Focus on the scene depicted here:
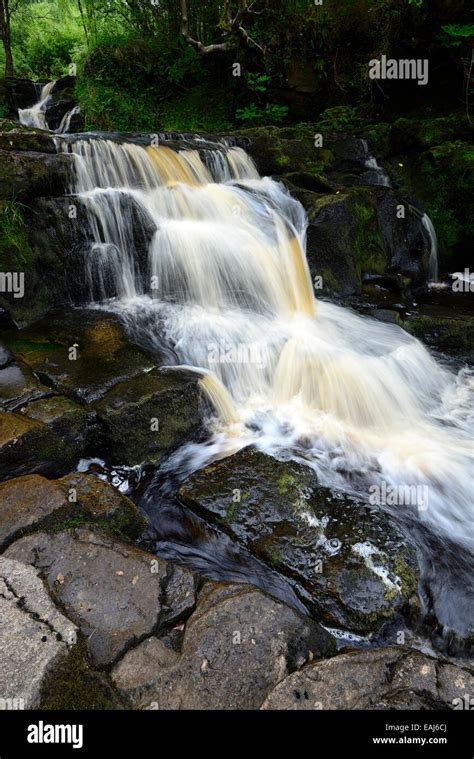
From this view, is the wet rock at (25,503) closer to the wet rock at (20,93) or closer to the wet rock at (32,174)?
the wet rock at (32,174)

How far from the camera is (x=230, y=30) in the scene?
12750 mm

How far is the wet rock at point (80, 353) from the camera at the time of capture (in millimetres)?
4699

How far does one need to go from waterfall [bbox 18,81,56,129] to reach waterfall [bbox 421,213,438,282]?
12422 mm

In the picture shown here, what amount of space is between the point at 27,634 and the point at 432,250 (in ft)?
32.1

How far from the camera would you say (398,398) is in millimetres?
5488

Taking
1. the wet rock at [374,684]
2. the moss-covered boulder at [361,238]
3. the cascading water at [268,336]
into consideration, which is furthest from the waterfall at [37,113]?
the wet rock at [374,684]

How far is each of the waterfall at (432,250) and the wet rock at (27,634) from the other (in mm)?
9221

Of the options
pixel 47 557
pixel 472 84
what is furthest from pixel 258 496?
pixel 472 84
